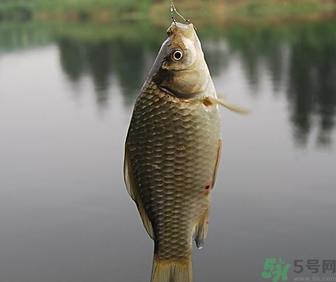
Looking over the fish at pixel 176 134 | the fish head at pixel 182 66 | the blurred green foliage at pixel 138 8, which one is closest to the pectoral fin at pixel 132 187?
the fish at pixel 176 134

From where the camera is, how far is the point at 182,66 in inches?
62.8

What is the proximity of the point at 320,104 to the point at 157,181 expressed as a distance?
44.7 feet

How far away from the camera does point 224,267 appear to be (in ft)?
23.2

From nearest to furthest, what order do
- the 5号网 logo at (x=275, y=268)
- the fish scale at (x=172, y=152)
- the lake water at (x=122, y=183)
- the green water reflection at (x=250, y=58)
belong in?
the fish scale at (x=172, y=152) → the 5号网 logo at (x=275, y=268) → the lake water at (x=122, y=183) → the green water reflection at (x=250, y=58)

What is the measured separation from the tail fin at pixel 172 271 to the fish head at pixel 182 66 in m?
0.53

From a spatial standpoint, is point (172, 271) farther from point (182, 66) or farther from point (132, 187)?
point (182, 66)

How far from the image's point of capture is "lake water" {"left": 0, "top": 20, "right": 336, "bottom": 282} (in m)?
7.35

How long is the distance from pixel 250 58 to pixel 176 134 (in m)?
21.6

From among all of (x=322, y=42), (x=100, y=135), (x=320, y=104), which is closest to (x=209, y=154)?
(x=100, y=135)

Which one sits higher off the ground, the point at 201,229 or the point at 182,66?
the point at 182,66

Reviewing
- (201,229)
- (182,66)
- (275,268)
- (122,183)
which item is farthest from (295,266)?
(182,66)

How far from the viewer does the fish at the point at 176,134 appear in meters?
1.57

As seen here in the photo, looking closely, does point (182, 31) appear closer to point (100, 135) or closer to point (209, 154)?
point (209, 154)

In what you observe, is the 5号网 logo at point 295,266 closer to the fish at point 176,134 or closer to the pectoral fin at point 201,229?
the pectoral fin at point 201,229
